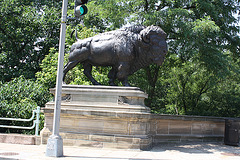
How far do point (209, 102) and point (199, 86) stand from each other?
63.2 inches

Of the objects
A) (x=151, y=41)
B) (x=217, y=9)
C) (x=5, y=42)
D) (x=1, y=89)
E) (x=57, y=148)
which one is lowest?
(x=57, y=148)

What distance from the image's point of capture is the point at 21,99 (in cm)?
1490

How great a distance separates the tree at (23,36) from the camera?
19.3 m

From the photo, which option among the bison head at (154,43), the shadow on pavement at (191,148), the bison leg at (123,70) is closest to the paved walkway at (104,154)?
the shadow on pavement at (191,148)

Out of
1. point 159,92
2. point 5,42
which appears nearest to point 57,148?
point 5,42

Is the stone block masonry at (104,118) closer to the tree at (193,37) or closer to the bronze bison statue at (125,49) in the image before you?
the bronze bison statue at (125,49)

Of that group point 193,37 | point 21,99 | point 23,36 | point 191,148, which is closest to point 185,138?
point 191,148

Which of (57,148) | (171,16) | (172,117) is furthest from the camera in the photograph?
(171,16)

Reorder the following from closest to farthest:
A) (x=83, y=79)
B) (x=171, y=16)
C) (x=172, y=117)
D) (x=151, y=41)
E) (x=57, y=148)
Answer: (x=57, y=148), (x=151, y=41), (x=172, y=117), (x=171, y=16), (x=83, y=79)

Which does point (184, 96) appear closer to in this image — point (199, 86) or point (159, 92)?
point (199, 86)

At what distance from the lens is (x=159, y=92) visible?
26.0 meters

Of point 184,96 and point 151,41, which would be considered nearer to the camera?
point 151,41

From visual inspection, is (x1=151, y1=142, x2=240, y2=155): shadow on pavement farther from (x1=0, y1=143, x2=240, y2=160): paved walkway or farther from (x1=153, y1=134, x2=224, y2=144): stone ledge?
(x1=153, y1=134, x2=224, y2=144): stone ledge

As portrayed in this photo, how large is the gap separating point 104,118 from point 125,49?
2.73 meters
